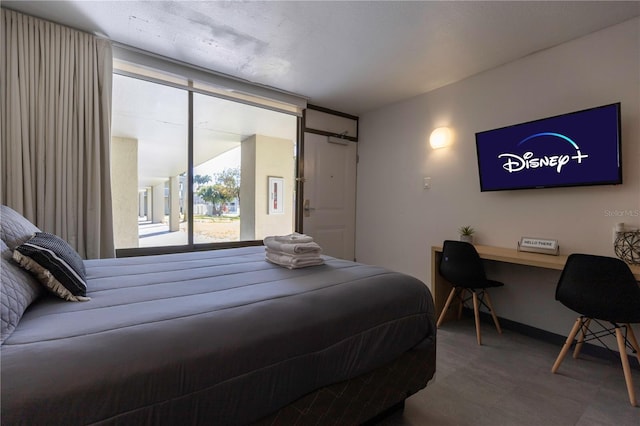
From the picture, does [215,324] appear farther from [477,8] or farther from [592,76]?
[592,76]

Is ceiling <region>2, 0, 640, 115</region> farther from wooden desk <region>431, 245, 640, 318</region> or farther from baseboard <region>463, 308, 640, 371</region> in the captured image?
baseboard <region>463, 308, 640, 371</region>

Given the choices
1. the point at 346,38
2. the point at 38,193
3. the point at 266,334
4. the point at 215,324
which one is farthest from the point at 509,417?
the point at 38,193

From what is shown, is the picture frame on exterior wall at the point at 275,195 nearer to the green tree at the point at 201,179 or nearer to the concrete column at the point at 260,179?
the concrete column at the point at 260,179

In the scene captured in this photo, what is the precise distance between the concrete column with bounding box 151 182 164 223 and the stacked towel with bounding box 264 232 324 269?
12.0 ft

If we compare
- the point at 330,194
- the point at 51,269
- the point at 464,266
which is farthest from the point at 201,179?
the point at 464,266

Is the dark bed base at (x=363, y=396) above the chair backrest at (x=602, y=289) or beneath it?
beneath

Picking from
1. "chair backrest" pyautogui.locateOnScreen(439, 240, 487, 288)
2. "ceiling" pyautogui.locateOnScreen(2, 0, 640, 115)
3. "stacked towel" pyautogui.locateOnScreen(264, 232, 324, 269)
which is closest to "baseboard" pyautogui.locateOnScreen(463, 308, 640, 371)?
"chair backrest" pyautogui.locateOnScreen(439, 240, 487, 288)

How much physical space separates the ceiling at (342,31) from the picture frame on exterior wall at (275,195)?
2.95 m

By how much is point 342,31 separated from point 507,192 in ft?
6.90

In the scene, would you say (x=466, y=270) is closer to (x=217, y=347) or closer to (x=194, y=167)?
(x=217, y=347)

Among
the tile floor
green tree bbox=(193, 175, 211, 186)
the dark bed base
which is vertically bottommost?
the tile floor

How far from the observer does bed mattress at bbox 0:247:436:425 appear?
70cm

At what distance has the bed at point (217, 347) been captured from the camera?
2.35ft

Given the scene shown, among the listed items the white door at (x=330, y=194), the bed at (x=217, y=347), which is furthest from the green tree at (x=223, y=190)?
the bed at (x=217, y=347)
